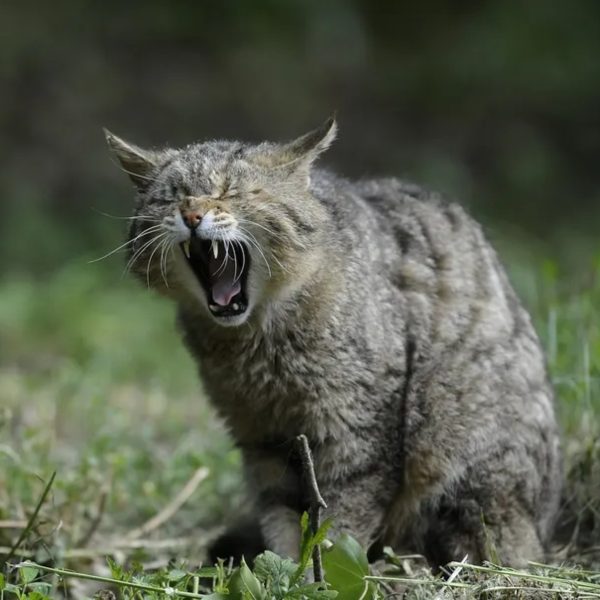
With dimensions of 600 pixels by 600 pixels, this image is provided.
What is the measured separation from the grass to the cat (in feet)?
0.96

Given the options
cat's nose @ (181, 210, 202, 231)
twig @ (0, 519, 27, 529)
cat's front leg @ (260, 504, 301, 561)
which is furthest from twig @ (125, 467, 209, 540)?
cat's nose @ (181, 210, 202, 231)

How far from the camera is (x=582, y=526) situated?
4.61 m

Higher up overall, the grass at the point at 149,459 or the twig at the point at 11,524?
the grass at the point at 149,459

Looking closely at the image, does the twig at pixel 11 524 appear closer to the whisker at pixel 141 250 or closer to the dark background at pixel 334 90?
the whisker at pixel 141 250

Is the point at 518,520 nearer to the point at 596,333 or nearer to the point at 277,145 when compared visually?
the point at 596,333

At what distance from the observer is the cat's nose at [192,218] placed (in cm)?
372

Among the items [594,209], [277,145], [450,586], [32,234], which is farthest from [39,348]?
[594,209]

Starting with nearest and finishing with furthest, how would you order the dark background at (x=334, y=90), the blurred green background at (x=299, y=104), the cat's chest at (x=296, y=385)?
the cat's chest at (x=296, y=385), the blurred green background at (x=299, y=104), the dark background at (x=334, y=90)

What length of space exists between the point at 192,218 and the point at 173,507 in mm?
1693

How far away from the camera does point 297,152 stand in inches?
158

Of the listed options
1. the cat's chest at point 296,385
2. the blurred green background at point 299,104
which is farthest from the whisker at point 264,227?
the blurred green background at point 299,104

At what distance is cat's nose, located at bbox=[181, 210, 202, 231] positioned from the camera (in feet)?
12.2

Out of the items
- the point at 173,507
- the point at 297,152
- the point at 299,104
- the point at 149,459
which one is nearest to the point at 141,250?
the point at 297,152

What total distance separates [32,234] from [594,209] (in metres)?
5.33
